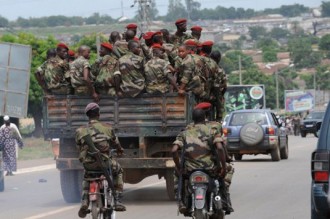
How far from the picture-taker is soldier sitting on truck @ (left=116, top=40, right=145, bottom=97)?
18469 millimetres

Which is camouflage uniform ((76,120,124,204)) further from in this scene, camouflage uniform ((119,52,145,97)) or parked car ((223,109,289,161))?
parked car ((223,109,289,161))

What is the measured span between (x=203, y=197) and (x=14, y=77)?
24263 millimetres

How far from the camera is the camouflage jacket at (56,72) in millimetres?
19359

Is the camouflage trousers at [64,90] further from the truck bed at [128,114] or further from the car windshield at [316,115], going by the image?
the car windshield at [316,115]

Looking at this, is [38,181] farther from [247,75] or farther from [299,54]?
[299,54]

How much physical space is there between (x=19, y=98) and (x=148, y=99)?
1821 centimetres

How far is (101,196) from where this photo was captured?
13.9 metres

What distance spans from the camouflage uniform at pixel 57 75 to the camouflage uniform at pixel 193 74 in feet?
6.93

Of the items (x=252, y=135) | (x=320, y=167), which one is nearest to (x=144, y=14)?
(x=252, y=135)

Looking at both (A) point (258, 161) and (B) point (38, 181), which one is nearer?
(B) point (38, 181)

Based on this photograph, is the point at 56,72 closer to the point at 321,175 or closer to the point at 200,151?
the point at 200,151

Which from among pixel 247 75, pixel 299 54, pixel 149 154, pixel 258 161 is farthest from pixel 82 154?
pixel 299 54

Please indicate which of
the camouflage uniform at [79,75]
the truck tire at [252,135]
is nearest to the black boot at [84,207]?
the camouflage uniform at [79,75]

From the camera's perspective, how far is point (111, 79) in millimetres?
18672
